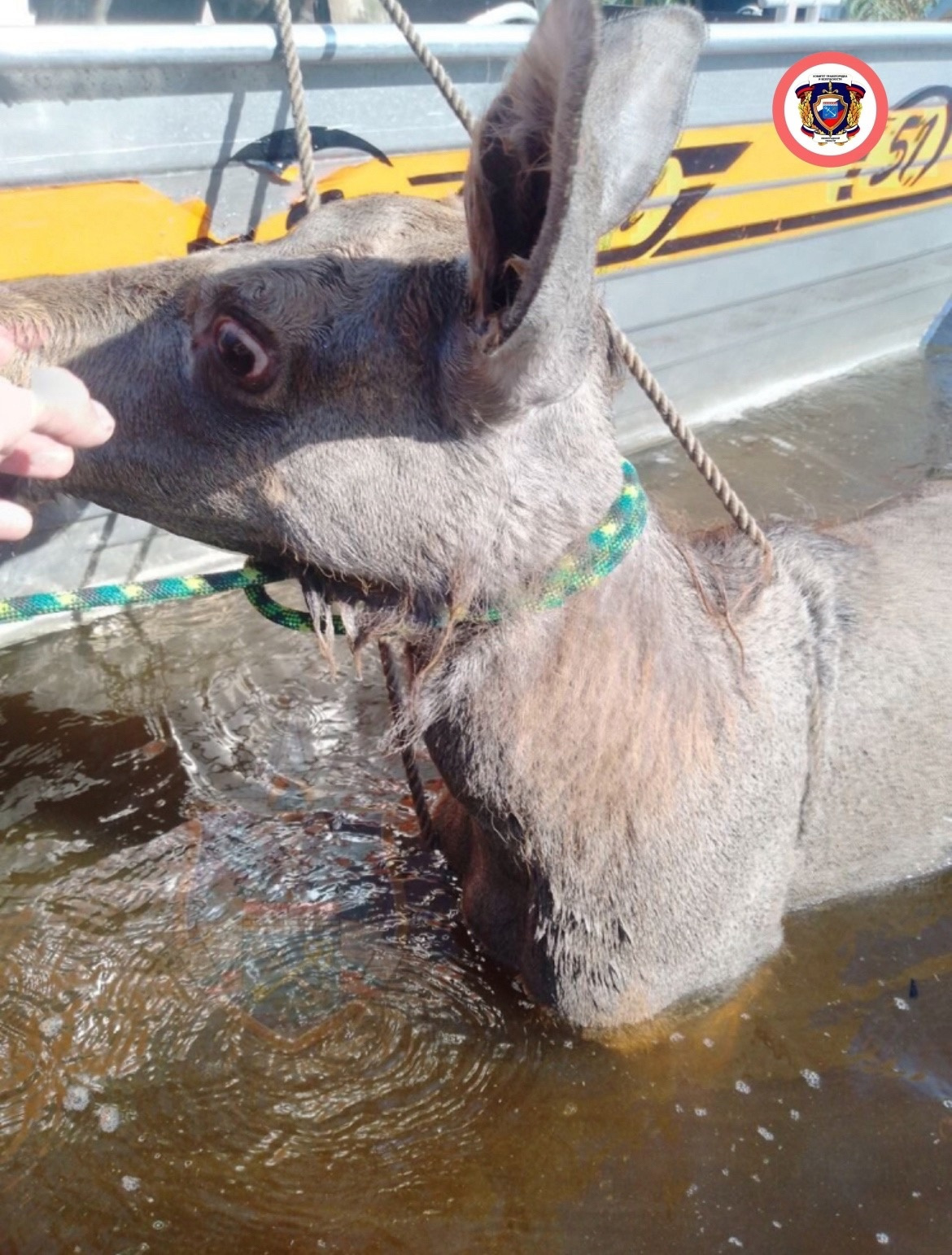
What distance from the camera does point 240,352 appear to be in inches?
95.1

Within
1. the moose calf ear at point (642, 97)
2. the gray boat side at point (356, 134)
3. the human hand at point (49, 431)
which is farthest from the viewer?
the gray boat side at point (356, 134)

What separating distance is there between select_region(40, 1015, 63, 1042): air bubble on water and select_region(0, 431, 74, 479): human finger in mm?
1927

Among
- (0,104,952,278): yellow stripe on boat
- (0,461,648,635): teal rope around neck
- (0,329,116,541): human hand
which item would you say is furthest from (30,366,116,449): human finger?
(0,104,952,278): yellow stripe on boat

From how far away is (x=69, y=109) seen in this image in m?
4.07

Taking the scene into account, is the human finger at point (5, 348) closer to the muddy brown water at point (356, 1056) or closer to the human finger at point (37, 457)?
the human finger at point (37, 457)

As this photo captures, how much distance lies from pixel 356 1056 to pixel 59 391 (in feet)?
7.05

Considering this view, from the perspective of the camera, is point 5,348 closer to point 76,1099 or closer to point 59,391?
point 59,391

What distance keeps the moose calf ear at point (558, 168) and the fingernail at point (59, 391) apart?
2.66 feet

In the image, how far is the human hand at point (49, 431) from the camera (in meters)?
2.21

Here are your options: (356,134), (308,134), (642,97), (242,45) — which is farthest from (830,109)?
(642,97)

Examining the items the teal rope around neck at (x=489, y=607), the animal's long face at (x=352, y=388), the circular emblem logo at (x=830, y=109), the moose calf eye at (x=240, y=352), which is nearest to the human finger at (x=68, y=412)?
the animal's long face at (x=352, y=388)

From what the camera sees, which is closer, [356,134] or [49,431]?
[49,431]

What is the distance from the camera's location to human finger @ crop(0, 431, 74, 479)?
2227 mm

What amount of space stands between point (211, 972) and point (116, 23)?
3862mm
